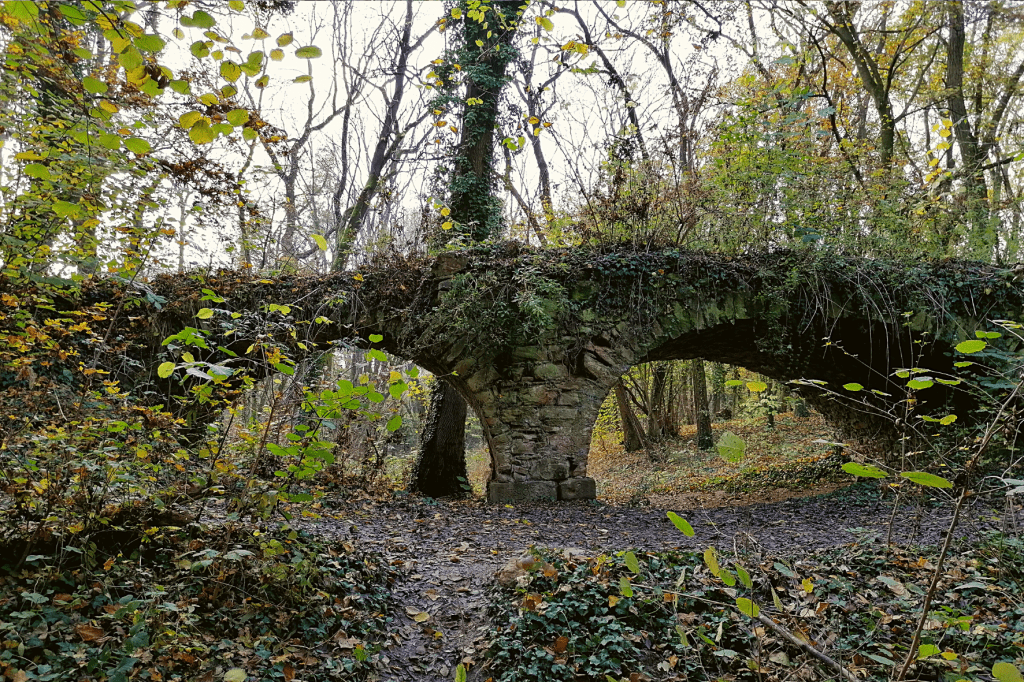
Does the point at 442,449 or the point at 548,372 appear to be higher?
the point at 548,372

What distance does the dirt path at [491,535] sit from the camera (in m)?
3.09

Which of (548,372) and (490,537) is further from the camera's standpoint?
(548,372)

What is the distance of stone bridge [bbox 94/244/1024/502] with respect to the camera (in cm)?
629

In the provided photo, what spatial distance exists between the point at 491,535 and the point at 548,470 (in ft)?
5.33

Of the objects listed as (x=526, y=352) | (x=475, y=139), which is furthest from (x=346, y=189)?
(x=526, y=352)

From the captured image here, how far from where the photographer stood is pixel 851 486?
7.12 m

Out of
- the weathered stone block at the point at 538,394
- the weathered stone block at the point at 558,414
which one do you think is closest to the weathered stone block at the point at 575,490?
the weathered stone block at the point at 558,414

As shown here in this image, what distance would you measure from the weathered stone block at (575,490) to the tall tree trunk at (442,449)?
1.61 m

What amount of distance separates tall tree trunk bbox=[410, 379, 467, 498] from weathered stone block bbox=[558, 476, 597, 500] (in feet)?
5.27

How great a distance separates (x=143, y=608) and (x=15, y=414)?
215cm

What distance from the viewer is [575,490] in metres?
6.36

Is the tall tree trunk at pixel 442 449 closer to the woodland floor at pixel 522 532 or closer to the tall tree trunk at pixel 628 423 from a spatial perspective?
the woodland floor at pixel 522 532

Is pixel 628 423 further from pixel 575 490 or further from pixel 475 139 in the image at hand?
pixel 475 139

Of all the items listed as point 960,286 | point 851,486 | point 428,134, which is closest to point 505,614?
point 851,486
